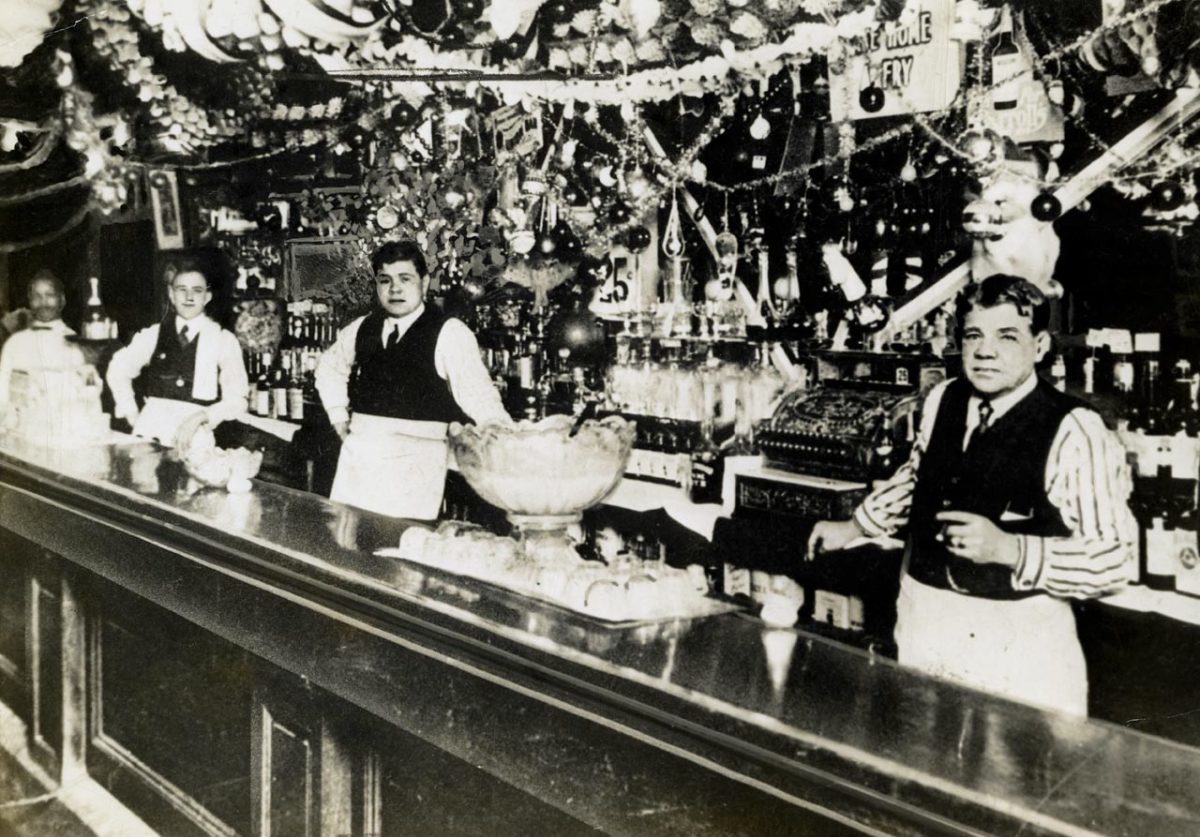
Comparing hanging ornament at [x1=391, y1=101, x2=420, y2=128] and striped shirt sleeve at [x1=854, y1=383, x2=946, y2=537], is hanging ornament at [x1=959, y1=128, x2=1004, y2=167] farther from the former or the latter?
hanging ornament at [x1=391, y1=101, x2=420, y2=128]

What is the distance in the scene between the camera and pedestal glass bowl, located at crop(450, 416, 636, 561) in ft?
6.63

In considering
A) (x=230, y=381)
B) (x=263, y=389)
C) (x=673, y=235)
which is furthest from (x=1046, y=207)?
(x=230, y=381)

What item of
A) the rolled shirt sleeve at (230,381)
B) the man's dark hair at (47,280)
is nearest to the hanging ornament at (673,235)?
the rolled shirt sleeve at (230,381)

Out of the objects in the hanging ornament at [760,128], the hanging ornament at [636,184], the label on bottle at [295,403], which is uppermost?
the hanging ornament at [760,128]

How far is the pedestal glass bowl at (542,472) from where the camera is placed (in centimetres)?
202

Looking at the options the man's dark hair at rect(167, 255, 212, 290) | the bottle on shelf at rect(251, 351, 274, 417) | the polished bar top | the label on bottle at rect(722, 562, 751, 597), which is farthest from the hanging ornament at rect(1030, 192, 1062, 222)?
the man's dark hair at rect(167, 255, 212, 290)

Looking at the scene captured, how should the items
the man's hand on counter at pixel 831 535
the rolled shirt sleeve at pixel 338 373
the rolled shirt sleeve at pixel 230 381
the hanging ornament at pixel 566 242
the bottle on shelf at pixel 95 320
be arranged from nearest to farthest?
1. the man's hand on counter at pixel 831 535
2. the hanging ornament at pixel 566 242
3. the rolled shirt sleeve at pixel 338 373
4. the rolled shirt sleeve at pixel 230 381
5. the bottle on shelf at pixel 95 320

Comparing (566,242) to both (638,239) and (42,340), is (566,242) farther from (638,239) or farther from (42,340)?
(42,340)

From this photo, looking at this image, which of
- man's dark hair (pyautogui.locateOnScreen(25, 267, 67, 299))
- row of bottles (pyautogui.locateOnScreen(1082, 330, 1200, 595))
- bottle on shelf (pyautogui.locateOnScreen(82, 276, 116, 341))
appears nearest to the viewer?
row of bottles (pyautogui.locateOnScreen(1082, 330, 1200, 595))

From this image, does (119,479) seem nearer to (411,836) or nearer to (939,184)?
(411,836)

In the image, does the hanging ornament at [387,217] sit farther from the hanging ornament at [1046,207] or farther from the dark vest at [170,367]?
the hanging ornament at [1046,207]

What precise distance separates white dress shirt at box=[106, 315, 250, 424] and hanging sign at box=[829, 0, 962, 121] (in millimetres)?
2355

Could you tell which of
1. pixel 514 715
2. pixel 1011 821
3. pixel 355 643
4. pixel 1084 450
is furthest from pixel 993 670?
pixel 355 643

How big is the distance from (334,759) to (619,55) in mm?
1603
